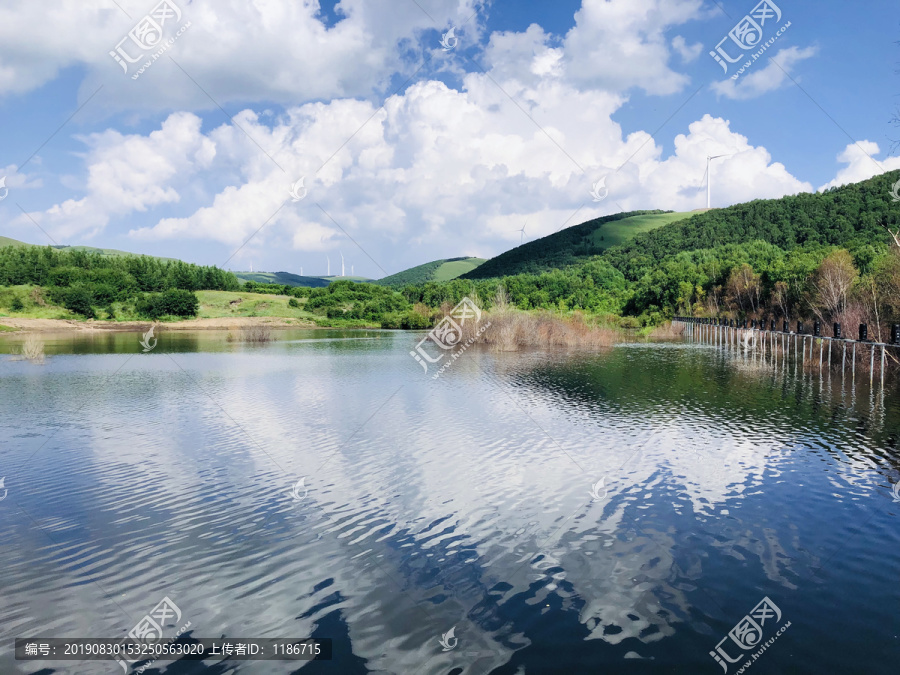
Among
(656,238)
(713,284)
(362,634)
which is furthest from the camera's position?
(656,238)

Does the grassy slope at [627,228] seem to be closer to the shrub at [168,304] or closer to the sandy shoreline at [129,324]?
the sandy shoreline at [129,324]

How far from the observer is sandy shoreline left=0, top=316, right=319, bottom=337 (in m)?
69.6

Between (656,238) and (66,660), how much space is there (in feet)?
444

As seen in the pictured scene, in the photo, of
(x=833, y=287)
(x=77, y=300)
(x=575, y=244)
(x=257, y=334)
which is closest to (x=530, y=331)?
(x=833, y=287)

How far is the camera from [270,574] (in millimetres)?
6672

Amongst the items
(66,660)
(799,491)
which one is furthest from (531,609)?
(799,491)

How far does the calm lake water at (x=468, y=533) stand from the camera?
215 inches

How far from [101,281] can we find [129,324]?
2146cm

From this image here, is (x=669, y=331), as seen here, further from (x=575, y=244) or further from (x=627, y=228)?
(x=627, y=228)

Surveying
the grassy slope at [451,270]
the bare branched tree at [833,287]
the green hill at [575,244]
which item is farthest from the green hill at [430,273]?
the bare branched tree at [833,287]

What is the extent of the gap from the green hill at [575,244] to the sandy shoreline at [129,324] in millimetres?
63886

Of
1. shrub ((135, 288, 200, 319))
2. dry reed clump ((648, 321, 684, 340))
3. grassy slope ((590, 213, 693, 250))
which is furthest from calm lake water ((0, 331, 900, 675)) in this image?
grassy slope ((590, 213, 693, 250))

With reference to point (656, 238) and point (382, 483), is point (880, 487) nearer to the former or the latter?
point (382, 483)

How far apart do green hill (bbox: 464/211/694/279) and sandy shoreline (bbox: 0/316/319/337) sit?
63886 millimetres
